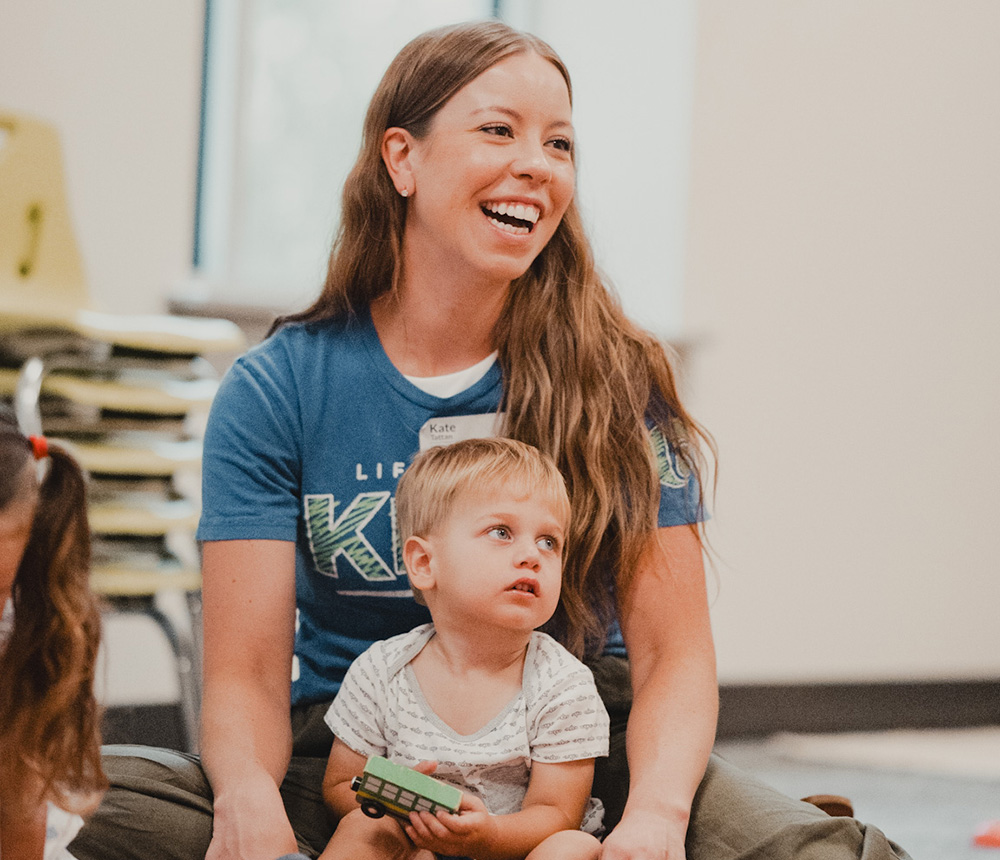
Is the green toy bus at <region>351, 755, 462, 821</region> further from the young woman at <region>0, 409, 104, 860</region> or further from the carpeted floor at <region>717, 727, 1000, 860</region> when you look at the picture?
the carpeted floor at <region>717, 727, 1000, 860</region>

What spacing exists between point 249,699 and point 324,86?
2192mm

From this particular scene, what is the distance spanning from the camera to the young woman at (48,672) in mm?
941

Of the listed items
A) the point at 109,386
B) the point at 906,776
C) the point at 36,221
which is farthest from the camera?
the point at 906,776

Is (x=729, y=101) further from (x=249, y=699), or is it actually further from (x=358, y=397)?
(x=249, y=699)

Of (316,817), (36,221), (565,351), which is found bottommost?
(316,817)

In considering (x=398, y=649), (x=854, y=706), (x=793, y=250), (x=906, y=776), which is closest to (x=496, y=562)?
(x=398, y=649)

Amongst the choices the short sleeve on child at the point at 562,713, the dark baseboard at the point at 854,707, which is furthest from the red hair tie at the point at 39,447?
the dark baseboard at the point at 854,707

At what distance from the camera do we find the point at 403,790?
94cm

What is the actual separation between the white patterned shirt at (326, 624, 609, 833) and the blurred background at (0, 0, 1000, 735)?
1.80 m

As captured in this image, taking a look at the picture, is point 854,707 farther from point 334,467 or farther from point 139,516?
point 334,467

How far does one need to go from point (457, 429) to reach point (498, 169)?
0.28m

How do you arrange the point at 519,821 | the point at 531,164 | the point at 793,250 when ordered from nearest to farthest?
the point at 519,821
the point at 531,164
the point at 793,250

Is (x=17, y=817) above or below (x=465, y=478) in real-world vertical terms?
below

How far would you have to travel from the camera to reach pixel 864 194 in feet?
10.1
